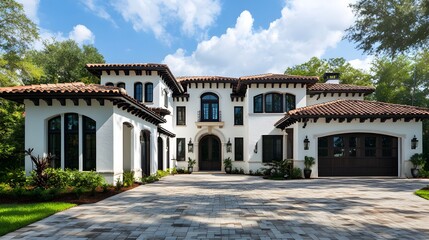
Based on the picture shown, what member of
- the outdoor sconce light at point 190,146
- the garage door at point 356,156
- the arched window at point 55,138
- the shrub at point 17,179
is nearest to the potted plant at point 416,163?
the garage door at point 356,156

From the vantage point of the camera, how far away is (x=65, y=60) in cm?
3556

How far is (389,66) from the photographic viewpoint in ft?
123

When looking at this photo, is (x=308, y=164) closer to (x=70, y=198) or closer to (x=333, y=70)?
(x=70, y=198)

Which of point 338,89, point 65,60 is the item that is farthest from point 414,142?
point 65,60

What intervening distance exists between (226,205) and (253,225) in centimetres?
246

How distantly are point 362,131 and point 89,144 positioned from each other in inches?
565

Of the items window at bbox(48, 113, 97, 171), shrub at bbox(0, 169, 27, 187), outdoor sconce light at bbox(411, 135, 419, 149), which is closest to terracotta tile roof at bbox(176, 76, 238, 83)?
outdoor sconce light at bbox(411, 135, 419, 149)

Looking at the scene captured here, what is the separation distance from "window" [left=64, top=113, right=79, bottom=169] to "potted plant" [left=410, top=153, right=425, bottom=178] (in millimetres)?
17316

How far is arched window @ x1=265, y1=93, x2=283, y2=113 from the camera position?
22.4 meters

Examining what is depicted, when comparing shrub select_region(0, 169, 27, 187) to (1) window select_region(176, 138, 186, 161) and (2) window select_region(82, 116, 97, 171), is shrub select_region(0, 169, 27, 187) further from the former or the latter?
(1) window select_region(176, 138, 186, 161)

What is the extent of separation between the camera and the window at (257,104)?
73.5ft

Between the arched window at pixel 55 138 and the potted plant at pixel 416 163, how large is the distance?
18029mm

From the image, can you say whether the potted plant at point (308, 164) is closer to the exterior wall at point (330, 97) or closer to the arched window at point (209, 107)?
the exterior wall at point (330, 97)

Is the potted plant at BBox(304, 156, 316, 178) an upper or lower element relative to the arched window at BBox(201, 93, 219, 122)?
lower
